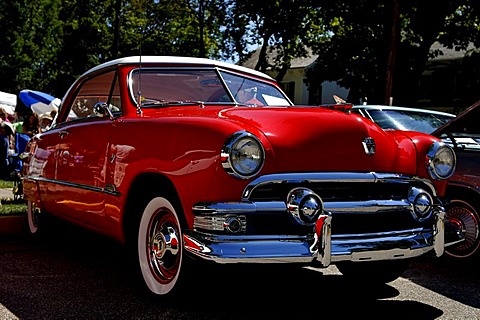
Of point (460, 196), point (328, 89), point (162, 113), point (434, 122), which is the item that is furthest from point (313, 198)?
point (328, 89)

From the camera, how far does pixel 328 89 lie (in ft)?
125

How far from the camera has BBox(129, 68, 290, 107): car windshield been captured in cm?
476

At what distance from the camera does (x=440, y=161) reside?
165 inches

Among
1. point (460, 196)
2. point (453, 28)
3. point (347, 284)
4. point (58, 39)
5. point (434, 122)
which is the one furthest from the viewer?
point (58, 39)

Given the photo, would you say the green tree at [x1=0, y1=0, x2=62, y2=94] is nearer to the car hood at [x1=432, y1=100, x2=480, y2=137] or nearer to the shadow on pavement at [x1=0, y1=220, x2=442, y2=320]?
the shadow on pavement at [x1=0, y1=220, x2=442, y2=320]

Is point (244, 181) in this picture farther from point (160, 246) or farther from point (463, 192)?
point (463, 192)

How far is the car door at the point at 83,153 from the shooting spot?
4.59 m

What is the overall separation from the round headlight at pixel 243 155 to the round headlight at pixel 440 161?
126 centimetres

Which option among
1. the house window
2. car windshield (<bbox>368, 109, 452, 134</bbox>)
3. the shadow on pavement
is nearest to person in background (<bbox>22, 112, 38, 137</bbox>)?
the shadow on pavement

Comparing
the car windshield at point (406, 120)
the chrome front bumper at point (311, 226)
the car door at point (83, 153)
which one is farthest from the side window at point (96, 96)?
the car windshield at point (406, 120)

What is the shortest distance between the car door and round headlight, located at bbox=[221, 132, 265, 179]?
4.27 feet

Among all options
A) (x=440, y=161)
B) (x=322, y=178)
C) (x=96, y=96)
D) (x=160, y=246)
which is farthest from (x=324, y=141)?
(x=96, y=96)

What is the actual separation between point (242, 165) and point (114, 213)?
1282 millimetres

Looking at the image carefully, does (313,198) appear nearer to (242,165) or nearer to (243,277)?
(242,165)
